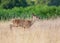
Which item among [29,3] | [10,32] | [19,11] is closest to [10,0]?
[29,3]

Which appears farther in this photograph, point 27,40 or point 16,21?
point 16,21

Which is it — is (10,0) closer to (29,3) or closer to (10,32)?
(29,3)

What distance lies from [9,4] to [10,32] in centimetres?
2267

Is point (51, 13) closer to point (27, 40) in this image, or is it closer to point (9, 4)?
point (9, 4)

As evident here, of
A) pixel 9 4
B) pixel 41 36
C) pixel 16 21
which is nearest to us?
pixel 41 36

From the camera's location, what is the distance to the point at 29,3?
29891mm

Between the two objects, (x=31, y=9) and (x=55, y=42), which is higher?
(x=55, y=42)

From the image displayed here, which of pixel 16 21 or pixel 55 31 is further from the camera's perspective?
pixel 16 21

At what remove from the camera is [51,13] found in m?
17.7


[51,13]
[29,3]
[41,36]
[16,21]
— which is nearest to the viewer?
[41,36]

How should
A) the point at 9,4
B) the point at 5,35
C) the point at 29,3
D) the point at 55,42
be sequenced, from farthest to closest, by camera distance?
the point at 29,3
the point at 9,4
the point at 5,35
the point at 55,42

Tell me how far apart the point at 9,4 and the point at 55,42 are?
2373 cm

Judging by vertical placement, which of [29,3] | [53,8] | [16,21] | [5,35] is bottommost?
[29,3]

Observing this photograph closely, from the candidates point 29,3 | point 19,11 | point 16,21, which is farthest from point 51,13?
point 29,3
